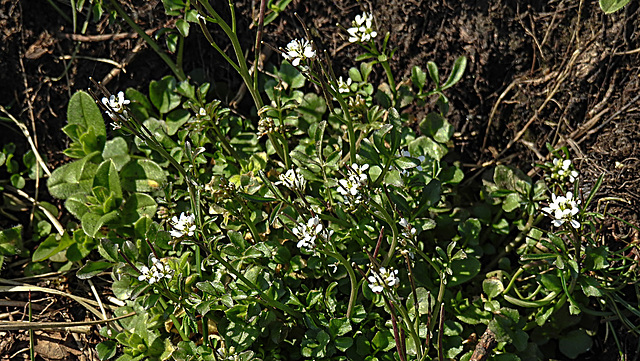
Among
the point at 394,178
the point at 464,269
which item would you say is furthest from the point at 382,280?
the point at 464,269

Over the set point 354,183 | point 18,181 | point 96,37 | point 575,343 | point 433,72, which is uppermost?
point 96,37

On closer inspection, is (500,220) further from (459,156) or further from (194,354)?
(194,354)

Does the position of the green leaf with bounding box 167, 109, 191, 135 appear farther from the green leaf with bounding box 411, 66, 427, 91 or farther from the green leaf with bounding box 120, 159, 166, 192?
the green leaf with bounding box 411, 66, 427, 91

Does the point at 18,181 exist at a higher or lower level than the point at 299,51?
lower

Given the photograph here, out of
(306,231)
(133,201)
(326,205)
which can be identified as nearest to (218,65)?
(133,201)

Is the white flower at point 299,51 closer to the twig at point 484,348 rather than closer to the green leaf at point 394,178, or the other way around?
the green leaf at point 394,178

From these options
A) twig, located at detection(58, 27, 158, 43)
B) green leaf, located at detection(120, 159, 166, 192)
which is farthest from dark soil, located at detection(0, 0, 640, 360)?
green leaf, located at detection(120, 159, 166, 192)

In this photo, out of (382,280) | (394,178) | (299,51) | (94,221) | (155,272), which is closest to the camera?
(382,280)

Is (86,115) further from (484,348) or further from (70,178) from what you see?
(484,348)
